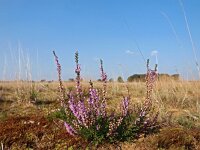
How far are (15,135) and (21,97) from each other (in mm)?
2966

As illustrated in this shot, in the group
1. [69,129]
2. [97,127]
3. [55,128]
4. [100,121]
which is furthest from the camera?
[55,128]

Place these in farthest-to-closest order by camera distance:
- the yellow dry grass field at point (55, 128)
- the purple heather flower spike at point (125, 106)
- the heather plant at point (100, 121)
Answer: the purple heather flower spike at point (125, 106), the yellow dry grass field at point (55, 128), the heather plant at point (100, 121)

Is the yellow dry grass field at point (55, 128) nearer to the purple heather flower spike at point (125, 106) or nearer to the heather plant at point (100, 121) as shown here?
the heather plant at point (100, 121)

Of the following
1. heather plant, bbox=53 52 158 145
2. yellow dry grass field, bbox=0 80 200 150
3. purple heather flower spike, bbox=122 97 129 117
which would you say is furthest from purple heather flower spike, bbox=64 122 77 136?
purple heather flower spike, bbox=122 97 129 117

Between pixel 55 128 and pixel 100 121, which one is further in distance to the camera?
pixel 55 128

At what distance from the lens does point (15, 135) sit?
21.0ft

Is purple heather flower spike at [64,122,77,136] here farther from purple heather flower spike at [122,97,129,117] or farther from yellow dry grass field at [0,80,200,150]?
purple heather flower spike at [122,97,129,117]

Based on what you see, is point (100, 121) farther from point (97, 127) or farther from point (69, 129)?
point (69, 129)

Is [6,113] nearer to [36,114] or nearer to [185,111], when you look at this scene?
[36,114]

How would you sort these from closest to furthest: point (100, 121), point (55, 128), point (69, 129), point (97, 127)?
point (97, 127) < point (100, 121) < point (69, 129) < point (55, 128)

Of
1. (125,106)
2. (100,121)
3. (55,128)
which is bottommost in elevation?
(55,128)

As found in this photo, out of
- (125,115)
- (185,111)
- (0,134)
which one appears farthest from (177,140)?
(0,134)

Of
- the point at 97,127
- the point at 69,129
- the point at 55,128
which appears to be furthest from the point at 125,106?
the point at 55,128

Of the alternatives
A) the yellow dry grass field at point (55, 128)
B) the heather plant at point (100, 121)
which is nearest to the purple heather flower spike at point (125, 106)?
the heather plant at point (100, 121)
